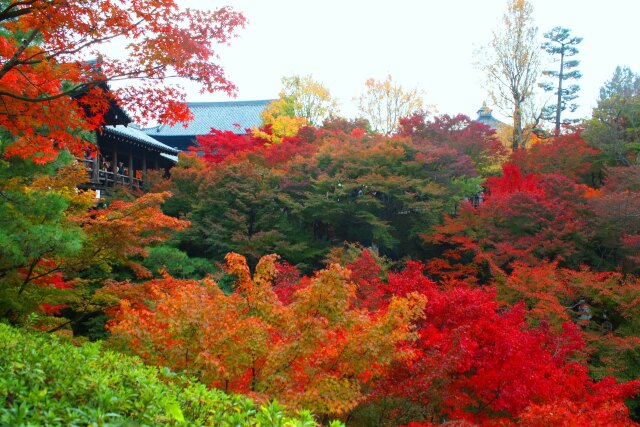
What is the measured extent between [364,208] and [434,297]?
26.6 ft

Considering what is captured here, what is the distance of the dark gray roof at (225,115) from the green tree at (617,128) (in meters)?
23.8

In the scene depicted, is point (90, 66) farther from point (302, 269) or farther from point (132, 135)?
point (132, 135)

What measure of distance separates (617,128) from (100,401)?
18.2 m

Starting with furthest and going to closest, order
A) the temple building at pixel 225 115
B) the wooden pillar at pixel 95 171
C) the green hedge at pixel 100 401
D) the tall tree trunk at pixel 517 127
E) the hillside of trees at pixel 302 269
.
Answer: the temple building at pixel 225 115
the tall tree trunk at pixel 517 127
the wooden pillar at pixel 95 171
the hillside of trees at pixel 302 269
the green hedge at pixel 100 401

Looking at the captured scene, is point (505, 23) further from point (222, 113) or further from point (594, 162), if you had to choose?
point (222, 113)

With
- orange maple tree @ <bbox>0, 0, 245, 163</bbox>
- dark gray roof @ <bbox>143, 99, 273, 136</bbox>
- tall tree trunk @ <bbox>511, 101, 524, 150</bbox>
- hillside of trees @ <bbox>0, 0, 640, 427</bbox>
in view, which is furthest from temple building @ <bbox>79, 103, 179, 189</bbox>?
tall tree trunk @ <bbox>511, 101, 524, 150</bbox>

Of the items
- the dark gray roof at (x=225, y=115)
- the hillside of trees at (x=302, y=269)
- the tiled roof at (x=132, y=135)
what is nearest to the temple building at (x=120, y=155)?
the tiled roof at (x=132, y=135)

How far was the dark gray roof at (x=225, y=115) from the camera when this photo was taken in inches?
1438

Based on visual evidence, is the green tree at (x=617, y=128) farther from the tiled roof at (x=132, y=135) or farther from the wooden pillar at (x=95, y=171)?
the wooden pillar at (x=95, y=171)

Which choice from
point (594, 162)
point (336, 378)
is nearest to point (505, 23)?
point (594, 162)

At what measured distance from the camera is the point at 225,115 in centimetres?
3781

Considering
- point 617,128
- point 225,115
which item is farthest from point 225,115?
point 617,128

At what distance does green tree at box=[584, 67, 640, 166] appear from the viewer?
52.5 feet

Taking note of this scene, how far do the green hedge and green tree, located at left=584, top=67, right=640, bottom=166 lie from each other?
54.0 ft
